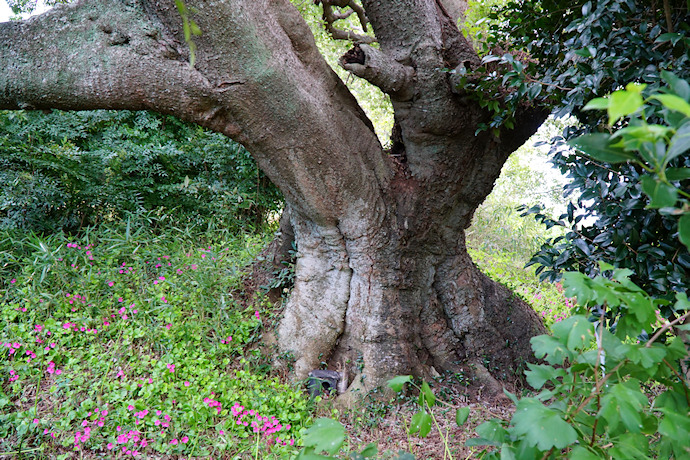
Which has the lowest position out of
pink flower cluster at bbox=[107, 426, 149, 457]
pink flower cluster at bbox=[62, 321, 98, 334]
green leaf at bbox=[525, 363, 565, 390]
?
pink flower cluster at bbox=[62, 321, 98, 334]

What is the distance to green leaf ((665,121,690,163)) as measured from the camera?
64 cm

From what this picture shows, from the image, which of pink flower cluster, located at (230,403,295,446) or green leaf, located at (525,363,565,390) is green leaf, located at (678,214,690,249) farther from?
pink flower cluster, located at (230,403,295,446)

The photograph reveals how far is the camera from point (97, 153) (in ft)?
14.3

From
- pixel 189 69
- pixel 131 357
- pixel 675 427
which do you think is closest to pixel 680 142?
pixel 675 427

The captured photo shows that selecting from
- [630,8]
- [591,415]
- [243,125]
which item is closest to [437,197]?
[243,125]

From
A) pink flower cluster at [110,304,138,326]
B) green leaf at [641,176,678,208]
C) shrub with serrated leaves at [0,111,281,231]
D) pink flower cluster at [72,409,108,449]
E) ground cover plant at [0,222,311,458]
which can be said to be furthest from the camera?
shrub with serrated leaves at [0,111,281,231]

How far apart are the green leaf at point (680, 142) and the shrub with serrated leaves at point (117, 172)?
4478 mm

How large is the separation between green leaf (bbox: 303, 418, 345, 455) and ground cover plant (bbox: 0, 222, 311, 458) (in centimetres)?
159

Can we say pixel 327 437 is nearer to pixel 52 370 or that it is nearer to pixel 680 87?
pixel 680 87

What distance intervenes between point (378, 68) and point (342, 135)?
0.49 m

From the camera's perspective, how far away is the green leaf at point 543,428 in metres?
0.91

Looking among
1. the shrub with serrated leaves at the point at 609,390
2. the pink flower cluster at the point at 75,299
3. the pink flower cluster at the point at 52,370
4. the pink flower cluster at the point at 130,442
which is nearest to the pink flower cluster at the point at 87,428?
the pink flower cluster at the point at 130,442

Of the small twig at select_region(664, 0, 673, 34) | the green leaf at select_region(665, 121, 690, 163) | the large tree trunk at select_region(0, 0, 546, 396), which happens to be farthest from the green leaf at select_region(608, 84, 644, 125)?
the large tree trunk at select_region(0, 0, 546, 396)

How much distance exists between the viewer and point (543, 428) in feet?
3.05
